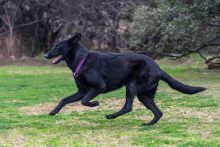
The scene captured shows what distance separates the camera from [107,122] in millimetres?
9141

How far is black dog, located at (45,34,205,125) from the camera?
28.1 ft

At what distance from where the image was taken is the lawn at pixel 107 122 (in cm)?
736

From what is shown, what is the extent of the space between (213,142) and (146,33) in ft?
45.5

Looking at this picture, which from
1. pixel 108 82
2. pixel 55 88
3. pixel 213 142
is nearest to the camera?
pixel 213 142

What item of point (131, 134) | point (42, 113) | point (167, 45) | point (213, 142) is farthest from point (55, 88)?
point (213, 142)

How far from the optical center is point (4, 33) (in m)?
30.7

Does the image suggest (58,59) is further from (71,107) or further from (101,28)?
(101,28)

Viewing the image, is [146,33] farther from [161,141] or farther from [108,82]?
[161,141]

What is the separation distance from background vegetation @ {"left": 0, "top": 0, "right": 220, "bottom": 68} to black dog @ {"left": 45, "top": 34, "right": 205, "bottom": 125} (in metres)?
9.69

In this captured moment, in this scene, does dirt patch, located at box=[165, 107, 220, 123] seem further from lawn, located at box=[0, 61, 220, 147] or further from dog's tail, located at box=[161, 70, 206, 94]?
dog's tail, located at box=[161, 70, 206, 94]

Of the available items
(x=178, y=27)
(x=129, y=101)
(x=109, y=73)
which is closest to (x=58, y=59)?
(x=109, y=73)

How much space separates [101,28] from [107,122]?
20.4 m

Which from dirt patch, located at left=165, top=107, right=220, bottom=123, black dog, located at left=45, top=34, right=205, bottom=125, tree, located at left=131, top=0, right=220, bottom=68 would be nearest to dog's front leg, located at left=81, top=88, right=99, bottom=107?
black dog, located at left=45, top=34, right=205, bottom=125

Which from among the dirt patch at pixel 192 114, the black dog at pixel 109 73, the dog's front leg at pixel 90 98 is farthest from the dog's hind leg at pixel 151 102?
the dog's front leg at pixel 90 98
